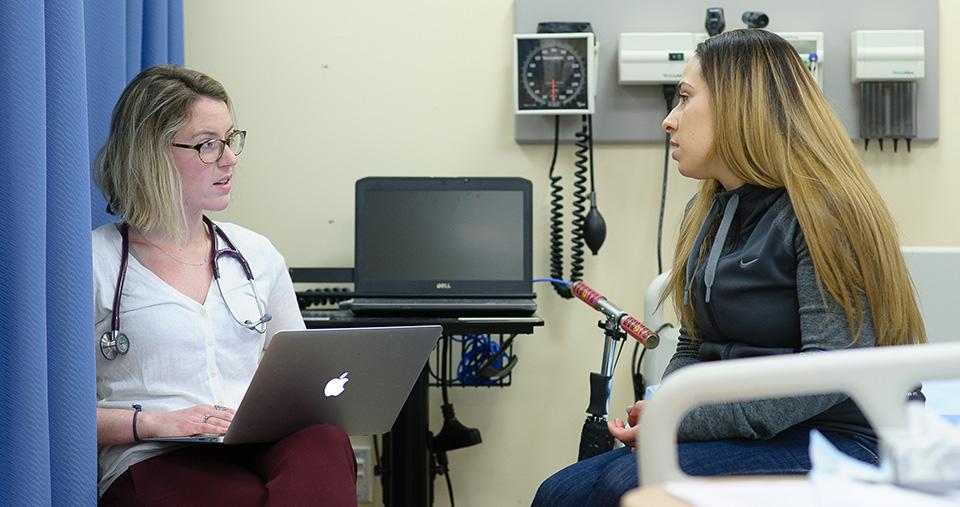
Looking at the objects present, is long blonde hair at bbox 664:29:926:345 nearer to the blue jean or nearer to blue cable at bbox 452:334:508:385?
the blue jean

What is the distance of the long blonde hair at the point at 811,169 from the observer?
1493mm

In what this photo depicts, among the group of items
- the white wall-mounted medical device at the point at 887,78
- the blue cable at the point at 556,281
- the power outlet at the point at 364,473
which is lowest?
the power outlet at the point at 364,473

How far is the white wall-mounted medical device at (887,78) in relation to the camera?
2.46 metres

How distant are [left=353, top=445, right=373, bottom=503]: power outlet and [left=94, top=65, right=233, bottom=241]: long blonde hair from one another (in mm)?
1079

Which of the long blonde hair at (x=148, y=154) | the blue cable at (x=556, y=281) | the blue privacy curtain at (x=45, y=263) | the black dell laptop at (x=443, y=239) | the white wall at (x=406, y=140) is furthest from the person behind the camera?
the white wall at (x=406, y=140)

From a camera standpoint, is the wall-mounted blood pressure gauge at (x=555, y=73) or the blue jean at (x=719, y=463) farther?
the wall-mounted blood pressure gauge at (x=555, y=73)

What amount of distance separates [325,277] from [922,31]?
1536 millimetres

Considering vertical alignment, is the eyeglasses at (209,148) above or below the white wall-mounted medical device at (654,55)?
below

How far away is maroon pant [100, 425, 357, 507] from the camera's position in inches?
58.0

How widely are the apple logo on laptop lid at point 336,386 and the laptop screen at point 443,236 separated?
798mm

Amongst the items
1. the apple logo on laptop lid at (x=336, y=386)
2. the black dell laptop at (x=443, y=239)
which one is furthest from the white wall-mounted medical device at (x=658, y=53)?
the apple logo on laptop lid at (x=336, y=386)

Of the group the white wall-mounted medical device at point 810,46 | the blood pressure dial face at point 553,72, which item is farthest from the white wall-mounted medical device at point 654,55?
the white wall-mounted medical device at point 810,46

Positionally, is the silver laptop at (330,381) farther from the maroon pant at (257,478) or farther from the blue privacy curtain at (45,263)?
the blue privacy curtain at (45,263)

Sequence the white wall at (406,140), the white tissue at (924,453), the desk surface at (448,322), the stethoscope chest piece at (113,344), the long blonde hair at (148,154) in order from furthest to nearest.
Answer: the white wall at (406,140), the desk surface at (448,322), the long blonde hair at (148,154), the stethoscope chest piece at (113,344), the white tissue at (924,453)
